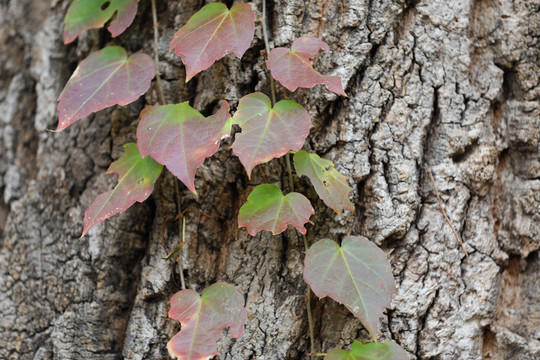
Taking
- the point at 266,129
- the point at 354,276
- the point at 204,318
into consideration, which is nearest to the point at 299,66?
the point at 266,129

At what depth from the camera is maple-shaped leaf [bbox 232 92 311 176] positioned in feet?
3.30

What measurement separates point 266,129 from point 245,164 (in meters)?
0.11

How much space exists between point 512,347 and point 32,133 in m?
1.64

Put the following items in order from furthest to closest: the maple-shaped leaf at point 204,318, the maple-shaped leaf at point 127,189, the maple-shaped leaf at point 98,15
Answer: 1. the maple-shaped leaf at point 98,15
2. the maple-shaped leaf at point 127,189
3. the maple-shaped leaf at point 204,318

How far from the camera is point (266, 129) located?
1.05m

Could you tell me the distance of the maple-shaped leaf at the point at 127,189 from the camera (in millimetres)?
1113

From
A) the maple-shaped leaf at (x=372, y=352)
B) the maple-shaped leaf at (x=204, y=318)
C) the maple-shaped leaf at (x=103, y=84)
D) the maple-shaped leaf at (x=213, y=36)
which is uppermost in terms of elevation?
the maple-shaped leaf at (x=213, y=36)

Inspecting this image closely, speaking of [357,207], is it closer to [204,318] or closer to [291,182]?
[291,182]

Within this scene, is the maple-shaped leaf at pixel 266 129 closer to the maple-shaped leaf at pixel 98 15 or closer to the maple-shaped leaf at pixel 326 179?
the maple-shaped leaf at pixel 326 179

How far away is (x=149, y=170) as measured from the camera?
1.16 m

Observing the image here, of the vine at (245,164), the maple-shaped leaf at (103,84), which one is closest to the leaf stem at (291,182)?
the vine at (245,164)

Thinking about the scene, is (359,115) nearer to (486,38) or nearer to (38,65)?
(486,38)

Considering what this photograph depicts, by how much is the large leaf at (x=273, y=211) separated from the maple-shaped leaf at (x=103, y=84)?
16.3 inches

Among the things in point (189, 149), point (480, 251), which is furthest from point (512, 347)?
point (189, 149)
